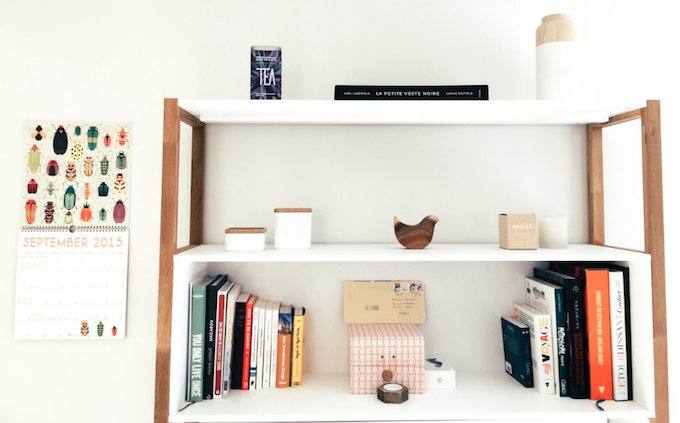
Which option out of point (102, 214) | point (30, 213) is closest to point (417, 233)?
point (102, 214)

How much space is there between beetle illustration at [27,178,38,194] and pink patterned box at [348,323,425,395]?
1.14 meters

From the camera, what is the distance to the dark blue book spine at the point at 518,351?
3.79 ft

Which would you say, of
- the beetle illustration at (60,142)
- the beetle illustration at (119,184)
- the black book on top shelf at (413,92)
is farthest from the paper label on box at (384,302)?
the beetle illustration at (60,142)

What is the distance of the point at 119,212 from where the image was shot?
1.29 meters

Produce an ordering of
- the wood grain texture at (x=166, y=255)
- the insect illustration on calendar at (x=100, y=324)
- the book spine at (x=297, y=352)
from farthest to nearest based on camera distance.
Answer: the insect illustration on calendar at (x=100, y=324), the book spine at (x=297, y=352), the wood grain texture at (x=166, y=255)

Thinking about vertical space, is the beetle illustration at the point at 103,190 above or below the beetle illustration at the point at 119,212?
above

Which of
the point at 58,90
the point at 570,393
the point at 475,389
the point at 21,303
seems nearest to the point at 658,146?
the point at 570,393

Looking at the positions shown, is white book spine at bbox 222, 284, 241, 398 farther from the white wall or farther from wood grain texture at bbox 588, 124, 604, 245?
wood grain texture at bbox 588, 124, 604, 245

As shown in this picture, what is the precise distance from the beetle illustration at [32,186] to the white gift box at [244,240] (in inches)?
29.0

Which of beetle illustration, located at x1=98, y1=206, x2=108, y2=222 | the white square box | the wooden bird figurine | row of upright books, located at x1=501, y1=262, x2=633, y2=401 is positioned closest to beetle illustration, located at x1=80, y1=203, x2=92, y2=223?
beetle illustration, located at x1=98, y1=206, x2=108, y2=222

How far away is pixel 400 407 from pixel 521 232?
59 cm

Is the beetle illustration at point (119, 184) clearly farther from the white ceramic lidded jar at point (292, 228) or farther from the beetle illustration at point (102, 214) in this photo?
the white ceramic lidded jar at point (292, 228)

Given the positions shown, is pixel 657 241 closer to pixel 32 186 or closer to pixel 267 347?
pixel 267 347

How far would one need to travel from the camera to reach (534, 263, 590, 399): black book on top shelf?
1.08m
